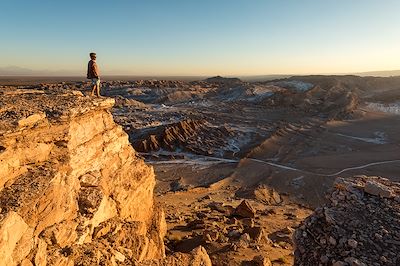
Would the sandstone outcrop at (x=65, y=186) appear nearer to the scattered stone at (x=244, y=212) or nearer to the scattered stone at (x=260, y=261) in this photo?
the scattered stone at (x=260, y=261)

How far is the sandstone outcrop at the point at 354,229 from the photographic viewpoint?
258 inches

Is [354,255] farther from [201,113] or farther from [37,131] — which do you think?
[201,113]

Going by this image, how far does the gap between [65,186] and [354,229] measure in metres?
5.33

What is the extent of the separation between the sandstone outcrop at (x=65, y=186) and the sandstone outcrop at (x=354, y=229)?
10.8 ft

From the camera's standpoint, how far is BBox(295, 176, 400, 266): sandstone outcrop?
6.56 meters

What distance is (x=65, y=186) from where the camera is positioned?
285 inches

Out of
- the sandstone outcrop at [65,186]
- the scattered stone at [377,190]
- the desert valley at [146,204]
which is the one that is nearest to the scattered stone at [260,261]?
the desert valley at [146,204]

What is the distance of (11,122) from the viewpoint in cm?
670

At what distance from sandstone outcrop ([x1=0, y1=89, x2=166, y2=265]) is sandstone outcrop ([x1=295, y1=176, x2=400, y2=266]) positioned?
3.30m

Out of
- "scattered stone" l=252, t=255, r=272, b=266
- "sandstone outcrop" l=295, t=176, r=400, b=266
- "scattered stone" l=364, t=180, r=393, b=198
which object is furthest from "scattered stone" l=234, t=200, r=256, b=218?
"scattered stone" l=364, t=180, r=393, b=198

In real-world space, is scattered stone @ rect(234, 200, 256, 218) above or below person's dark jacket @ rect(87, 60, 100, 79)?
below

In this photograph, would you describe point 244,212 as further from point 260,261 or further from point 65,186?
point 65,186

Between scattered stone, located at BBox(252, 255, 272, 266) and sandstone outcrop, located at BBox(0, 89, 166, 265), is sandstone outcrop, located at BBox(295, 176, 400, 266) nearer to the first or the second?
scattered stone, located at BBox(252, 255, 272, 266)

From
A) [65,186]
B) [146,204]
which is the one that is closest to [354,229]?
[65,186]
